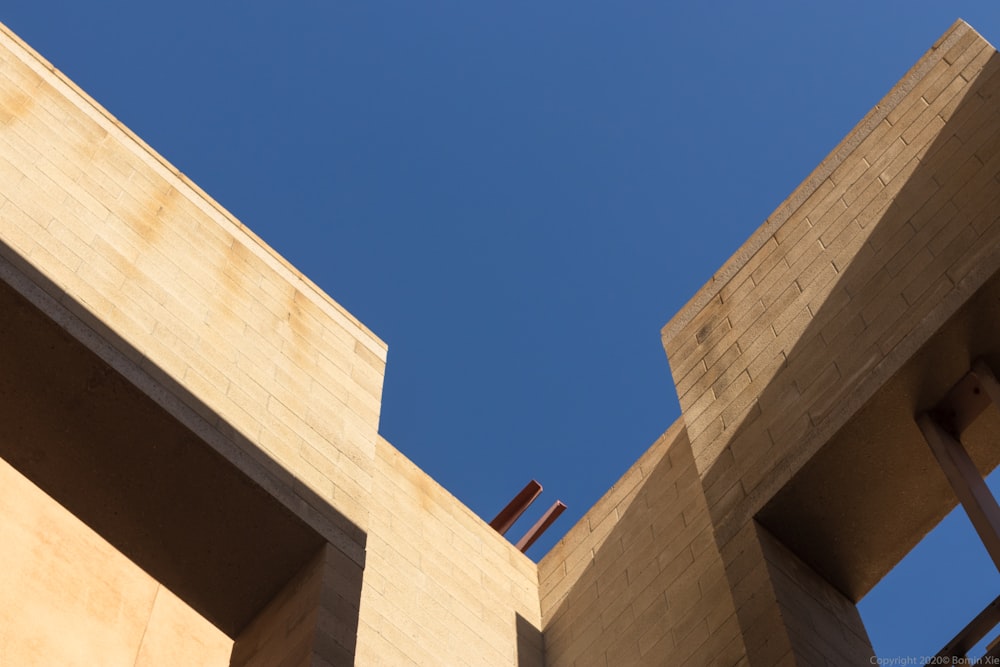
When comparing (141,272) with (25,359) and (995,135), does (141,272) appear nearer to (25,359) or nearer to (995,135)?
(25,359)

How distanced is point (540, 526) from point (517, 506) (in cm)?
42

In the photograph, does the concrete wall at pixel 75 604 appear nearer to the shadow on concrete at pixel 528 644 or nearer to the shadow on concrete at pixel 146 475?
the shadow on concrete at pixel 528 644

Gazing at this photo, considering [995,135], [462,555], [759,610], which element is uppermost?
[995,135]

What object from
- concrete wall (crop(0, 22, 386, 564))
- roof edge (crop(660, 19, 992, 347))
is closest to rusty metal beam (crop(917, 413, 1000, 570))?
roof edge (crop(660, 19, 992, 347))

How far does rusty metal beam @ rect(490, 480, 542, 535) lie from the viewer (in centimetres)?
1708

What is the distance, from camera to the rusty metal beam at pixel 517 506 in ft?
56.0

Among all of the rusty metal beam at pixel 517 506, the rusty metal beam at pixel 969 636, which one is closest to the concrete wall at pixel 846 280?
the rusty metal beam at pixel 969 636

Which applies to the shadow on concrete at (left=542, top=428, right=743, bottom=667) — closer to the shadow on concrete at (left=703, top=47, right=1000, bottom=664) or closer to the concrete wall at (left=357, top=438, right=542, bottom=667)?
the concrete wall at (left=357, top=438, right=542, bottom=667)

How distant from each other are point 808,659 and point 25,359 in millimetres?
6023

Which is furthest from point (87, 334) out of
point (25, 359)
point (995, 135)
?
point (995, 135)

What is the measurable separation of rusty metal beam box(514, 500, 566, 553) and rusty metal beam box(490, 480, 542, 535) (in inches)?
11.5

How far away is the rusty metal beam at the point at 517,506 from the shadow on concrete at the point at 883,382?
5630mm

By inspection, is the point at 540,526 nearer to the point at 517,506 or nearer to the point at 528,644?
the point at 517,506

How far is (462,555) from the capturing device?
14.1 meters
